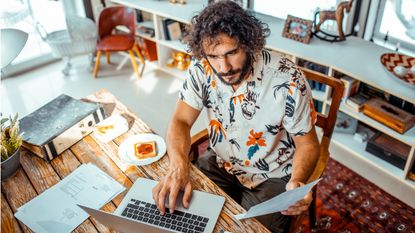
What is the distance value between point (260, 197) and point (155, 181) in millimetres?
455

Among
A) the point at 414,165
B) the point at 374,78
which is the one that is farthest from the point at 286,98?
the point at 414,165

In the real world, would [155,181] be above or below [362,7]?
below

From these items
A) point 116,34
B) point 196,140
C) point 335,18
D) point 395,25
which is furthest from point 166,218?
point 116,34

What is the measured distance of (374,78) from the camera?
214 centimetres

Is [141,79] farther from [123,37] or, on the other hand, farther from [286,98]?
[286,98]

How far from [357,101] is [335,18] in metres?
0.55

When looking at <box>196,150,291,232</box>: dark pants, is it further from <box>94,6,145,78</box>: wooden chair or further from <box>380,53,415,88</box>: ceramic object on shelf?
<box>94,6,145,78</box>: wooden chair

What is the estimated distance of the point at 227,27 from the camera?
1.31 m

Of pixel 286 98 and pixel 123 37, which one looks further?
pixel 123 37

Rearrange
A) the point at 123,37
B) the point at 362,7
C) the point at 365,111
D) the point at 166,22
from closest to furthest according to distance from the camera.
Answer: the point at 365,111 < the point at 362,7 < the point at 166,22 < the point at 123,37

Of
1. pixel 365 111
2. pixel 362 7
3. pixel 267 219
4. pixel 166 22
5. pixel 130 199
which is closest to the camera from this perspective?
pixel 130 199

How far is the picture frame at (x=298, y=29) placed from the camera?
2518 millimetres

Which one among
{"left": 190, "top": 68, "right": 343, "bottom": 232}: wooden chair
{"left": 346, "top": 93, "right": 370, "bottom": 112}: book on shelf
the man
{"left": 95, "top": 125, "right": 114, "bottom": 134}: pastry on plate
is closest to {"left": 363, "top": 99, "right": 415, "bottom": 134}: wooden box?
{"left": 346, "top": 93, "right": 370, "bottom": 112}: book on shelf

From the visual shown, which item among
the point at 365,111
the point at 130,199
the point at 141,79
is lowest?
the point at 141,79
